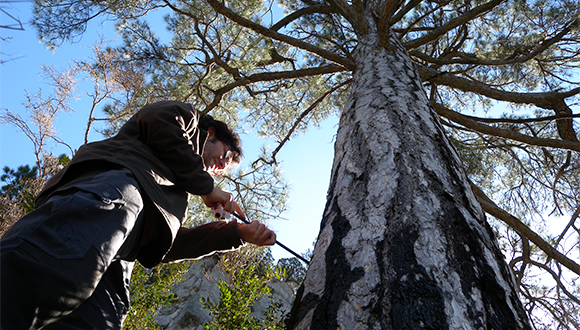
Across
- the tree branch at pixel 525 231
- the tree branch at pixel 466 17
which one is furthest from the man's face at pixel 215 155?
the tree branch at pixel 466 17

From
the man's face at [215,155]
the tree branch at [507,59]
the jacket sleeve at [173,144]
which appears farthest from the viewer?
the tree branch at [507,59]

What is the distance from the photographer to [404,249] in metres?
0.71

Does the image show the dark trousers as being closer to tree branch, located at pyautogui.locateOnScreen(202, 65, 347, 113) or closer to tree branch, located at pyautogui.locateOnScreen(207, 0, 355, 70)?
tree branch, located at pyautogui.locateOnScreen(207, 0, 355, 70)

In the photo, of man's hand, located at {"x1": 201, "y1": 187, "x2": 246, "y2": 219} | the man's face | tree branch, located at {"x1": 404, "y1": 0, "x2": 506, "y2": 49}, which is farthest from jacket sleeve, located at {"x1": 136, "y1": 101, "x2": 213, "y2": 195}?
tree branch, located at {"x1": 404, "y1": 0, "x2": 506, "y2": 49}

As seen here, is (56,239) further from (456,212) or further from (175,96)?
(175,96)

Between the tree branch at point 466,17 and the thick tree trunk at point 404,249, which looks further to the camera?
the tree branch at point 466,17

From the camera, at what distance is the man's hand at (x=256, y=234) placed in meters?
1.34

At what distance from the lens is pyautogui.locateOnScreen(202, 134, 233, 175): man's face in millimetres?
1625

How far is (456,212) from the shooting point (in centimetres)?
83

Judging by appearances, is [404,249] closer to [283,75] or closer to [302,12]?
[283,75]

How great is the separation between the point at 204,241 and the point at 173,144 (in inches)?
18.0

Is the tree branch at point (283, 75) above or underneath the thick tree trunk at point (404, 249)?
above

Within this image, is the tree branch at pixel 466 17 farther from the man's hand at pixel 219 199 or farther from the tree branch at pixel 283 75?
the man's hand at pixel 219 199

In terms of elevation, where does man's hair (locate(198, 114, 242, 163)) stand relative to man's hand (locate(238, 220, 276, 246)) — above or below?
above
